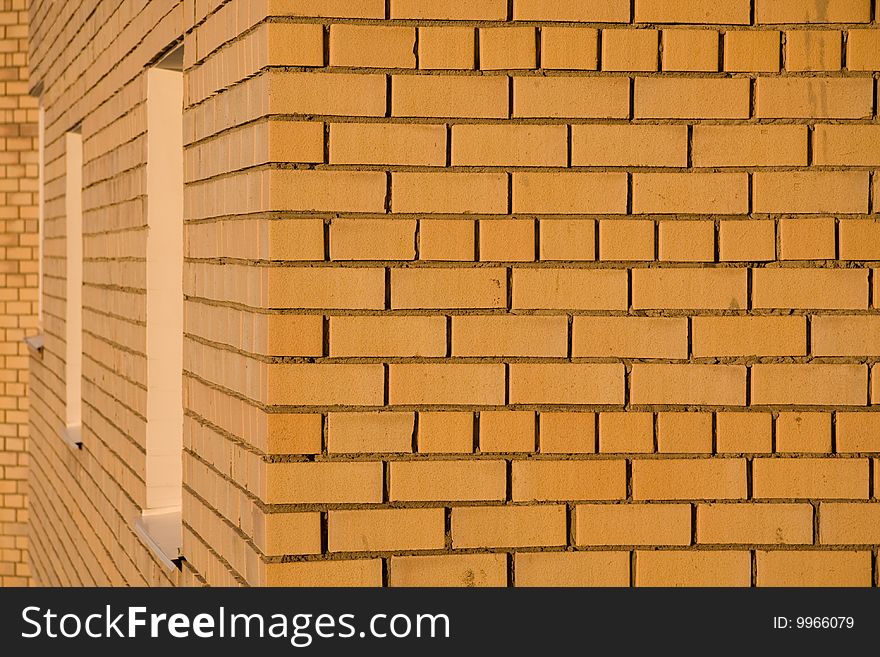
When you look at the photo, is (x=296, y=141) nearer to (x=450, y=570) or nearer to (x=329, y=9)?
(x=329, y=9)

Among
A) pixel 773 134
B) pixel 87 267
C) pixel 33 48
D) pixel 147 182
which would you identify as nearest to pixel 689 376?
pixel 773 134

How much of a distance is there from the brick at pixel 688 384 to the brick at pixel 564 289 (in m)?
0.16

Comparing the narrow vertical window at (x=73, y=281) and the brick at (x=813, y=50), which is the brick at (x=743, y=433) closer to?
the brick at (x=813, y=50)

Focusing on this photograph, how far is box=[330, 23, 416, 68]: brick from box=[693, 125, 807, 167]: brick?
641mm

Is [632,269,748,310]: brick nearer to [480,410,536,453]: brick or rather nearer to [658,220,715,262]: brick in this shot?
[658,220,715,262]: brick

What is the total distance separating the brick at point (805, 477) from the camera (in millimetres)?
2721

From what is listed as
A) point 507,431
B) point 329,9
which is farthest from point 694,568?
point 329,9

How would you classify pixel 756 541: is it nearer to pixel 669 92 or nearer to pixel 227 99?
pixel 669 92

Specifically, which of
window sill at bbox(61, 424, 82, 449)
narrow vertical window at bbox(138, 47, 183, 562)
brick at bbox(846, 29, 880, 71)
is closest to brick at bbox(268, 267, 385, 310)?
brick at bbox(846, 29, 880, 71)

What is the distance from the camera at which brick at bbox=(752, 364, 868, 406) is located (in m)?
2.71

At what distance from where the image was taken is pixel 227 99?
2.96 meters

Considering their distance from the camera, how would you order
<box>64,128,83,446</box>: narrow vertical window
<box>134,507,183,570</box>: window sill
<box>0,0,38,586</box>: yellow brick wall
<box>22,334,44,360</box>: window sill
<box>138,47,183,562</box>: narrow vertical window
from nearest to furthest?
<box>134,507,183,570</box>: window sill → <box>138,47,183,562</box>: narrow vertical window → <box>64,128,83,446</box>: narrow vertical window → <box>22,334,44,360</box>: window sill → <box>0,0,38,586</box>: yellow brick wall

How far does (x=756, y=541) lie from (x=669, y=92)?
3.18ft

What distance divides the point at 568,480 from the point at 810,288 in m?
0.65
